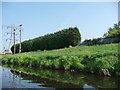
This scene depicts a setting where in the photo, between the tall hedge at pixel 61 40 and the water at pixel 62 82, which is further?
the tall hedge at pixel 61 40

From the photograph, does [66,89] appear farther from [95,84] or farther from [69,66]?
[69,66]

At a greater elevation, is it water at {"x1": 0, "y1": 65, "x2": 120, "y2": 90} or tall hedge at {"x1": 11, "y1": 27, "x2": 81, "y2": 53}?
tall hedge at {"x1": 11, "y1": 27, "x2": 81, "y2": 53}

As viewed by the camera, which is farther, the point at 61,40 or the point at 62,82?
the point at 61,40

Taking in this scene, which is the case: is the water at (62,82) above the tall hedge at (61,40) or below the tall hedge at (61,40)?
below

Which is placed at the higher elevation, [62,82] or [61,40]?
[61,40]

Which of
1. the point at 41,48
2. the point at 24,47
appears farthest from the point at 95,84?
the point at 24,47

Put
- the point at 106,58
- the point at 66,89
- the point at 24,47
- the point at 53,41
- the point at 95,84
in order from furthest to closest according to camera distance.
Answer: the point at 24,47 < the point at 53,41 < the point at 106,58 < the point at 95,84 < the point at 66,89

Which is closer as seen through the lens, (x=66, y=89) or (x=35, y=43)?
(x=66, y=89)

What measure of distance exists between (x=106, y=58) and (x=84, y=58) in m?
2.61

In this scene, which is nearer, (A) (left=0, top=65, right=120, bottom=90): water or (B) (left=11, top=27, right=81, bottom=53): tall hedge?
(A) (left=0, top=65, right=120, bottom=90): water

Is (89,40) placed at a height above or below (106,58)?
above

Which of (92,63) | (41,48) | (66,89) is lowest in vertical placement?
(66,89)

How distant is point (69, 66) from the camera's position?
17.4 meters

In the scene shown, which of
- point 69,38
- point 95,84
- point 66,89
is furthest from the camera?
point 69,38
